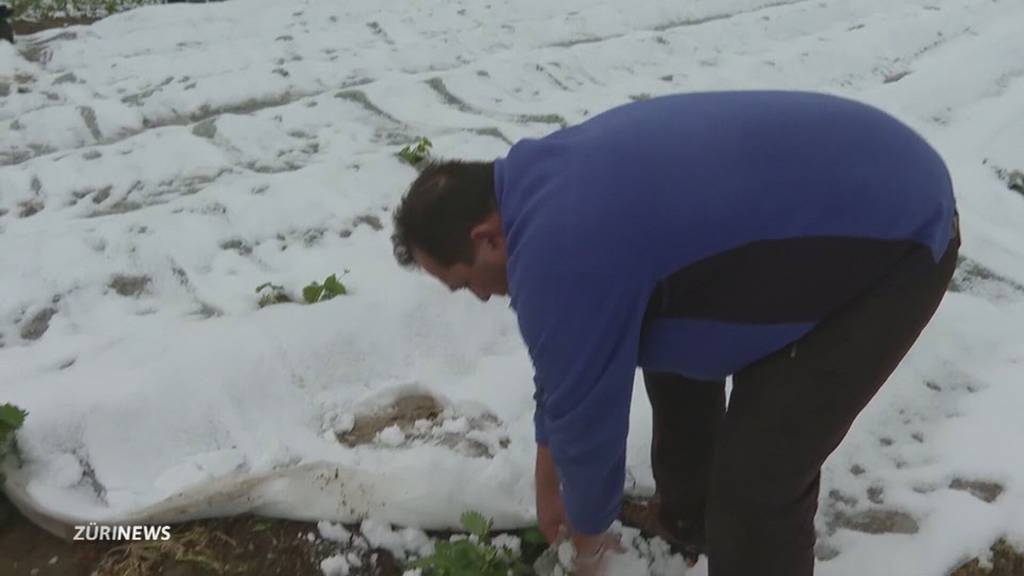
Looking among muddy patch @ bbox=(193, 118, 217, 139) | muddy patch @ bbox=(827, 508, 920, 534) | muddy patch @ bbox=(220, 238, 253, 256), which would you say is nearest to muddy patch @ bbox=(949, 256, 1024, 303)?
muddy patch @ bbox=(827, 508, 920, 534)

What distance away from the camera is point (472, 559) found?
1.78 m

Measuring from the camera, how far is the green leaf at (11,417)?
1870mm

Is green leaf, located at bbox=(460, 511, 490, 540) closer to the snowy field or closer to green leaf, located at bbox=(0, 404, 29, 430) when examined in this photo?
the snowy field

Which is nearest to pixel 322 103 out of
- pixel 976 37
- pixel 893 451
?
pixel 893 451

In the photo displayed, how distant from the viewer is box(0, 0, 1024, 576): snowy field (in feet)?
6.45

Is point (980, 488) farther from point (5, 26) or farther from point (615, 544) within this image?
point (5, 26)

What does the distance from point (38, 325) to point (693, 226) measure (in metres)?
2.16

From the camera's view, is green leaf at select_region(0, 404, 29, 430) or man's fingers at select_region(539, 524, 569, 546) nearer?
man's fingers at select_region(539, 524, 569, 546)

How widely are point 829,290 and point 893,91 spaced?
329 cm

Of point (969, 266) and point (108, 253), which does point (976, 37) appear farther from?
point (108, 253)

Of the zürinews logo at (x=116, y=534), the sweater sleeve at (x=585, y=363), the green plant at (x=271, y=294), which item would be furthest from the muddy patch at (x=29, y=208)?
the sweater sleeve at (x=585, y=363)

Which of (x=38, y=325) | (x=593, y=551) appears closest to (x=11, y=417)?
(x=38, y=325)

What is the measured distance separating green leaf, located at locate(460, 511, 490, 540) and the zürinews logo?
0.63 m

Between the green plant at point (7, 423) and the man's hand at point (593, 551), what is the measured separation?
1228 mm
